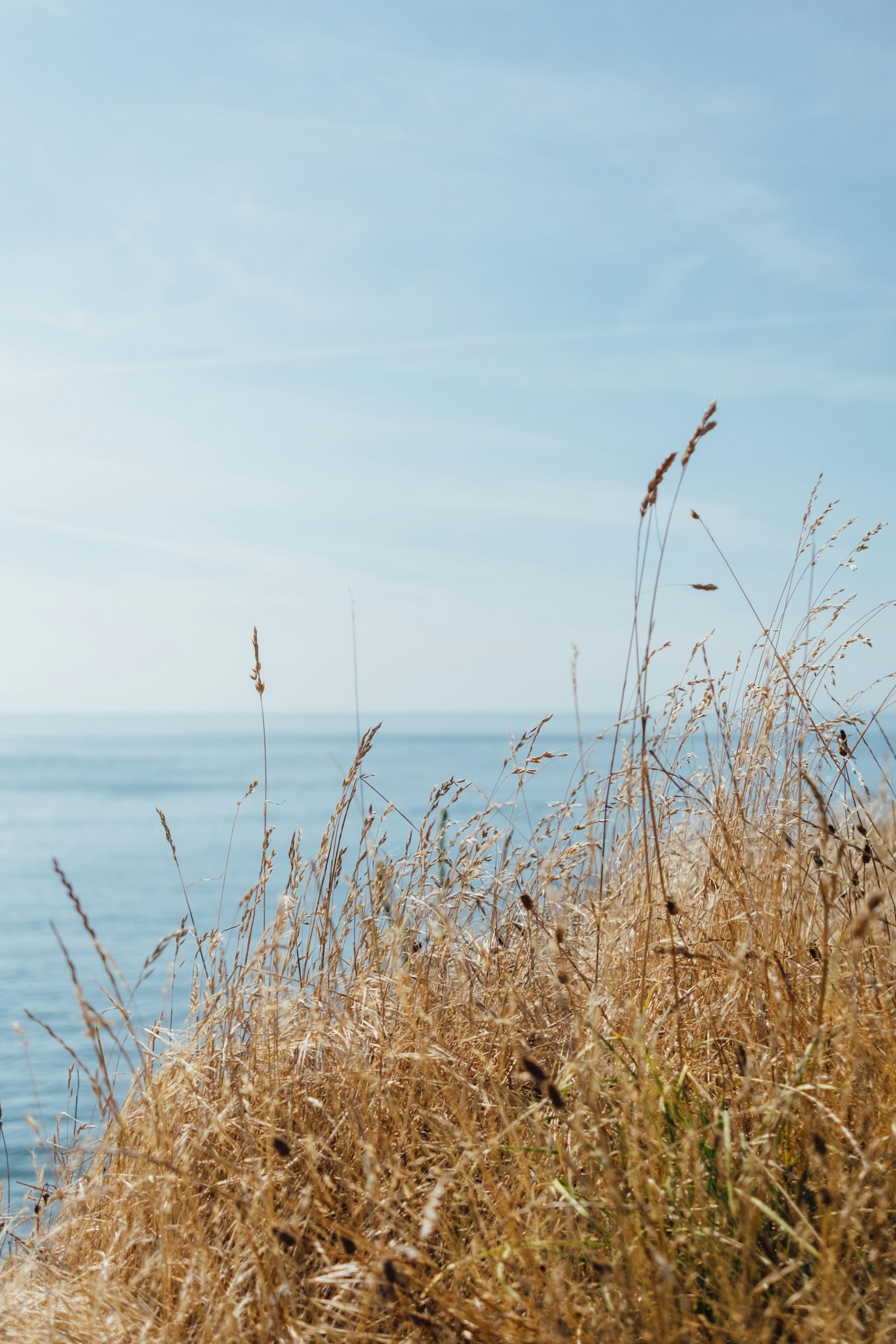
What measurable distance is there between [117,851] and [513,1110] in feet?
89.3

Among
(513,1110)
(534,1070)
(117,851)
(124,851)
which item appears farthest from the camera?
(124,851)

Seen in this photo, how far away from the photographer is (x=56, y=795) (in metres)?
49.8

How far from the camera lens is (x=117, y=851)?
88.1 feet

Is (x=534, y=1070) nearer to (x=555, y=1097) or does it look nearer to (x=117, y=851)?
(x=555, y=1097)

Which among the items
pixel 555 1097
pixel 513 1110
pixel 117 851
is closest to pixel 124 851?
pixel 117 851

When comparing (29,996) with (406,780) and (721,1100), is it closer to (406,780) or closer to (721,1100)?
(721,1100)

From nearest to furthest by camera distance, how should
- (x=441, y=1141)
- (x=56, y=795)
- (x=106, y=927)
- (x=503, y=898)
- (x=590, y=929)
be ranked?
1. (x=441, y=1141)
2. (x=590, y=929)
3. (x=503, y=898)
4. (x=106, y=927)
5. (x=56, y=795)

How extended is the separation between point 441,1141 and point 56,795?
52951 millimetres

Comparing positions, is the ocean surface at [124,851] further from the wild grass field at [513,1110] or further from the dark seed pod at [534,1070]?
the dark seed pod at [534,1070]

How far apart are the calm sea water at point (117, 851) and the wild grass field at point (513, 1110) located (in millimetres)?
258

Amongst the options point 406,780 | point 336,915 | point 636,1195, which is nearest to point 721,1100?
point 636,1195

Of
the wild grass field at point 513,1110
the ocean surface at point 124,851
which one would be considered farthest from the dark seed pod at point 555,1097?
the ocean surface at point 124,851

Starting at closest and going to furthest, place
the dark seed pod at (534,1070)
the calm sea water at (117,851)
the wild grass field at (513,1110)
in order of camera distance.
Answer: the dark seed pod at (534,1070) → the wild grass field at (513,1110) → the calm sea water at (117,851)

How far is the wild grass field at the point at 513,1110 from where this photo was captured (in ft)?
4.38
